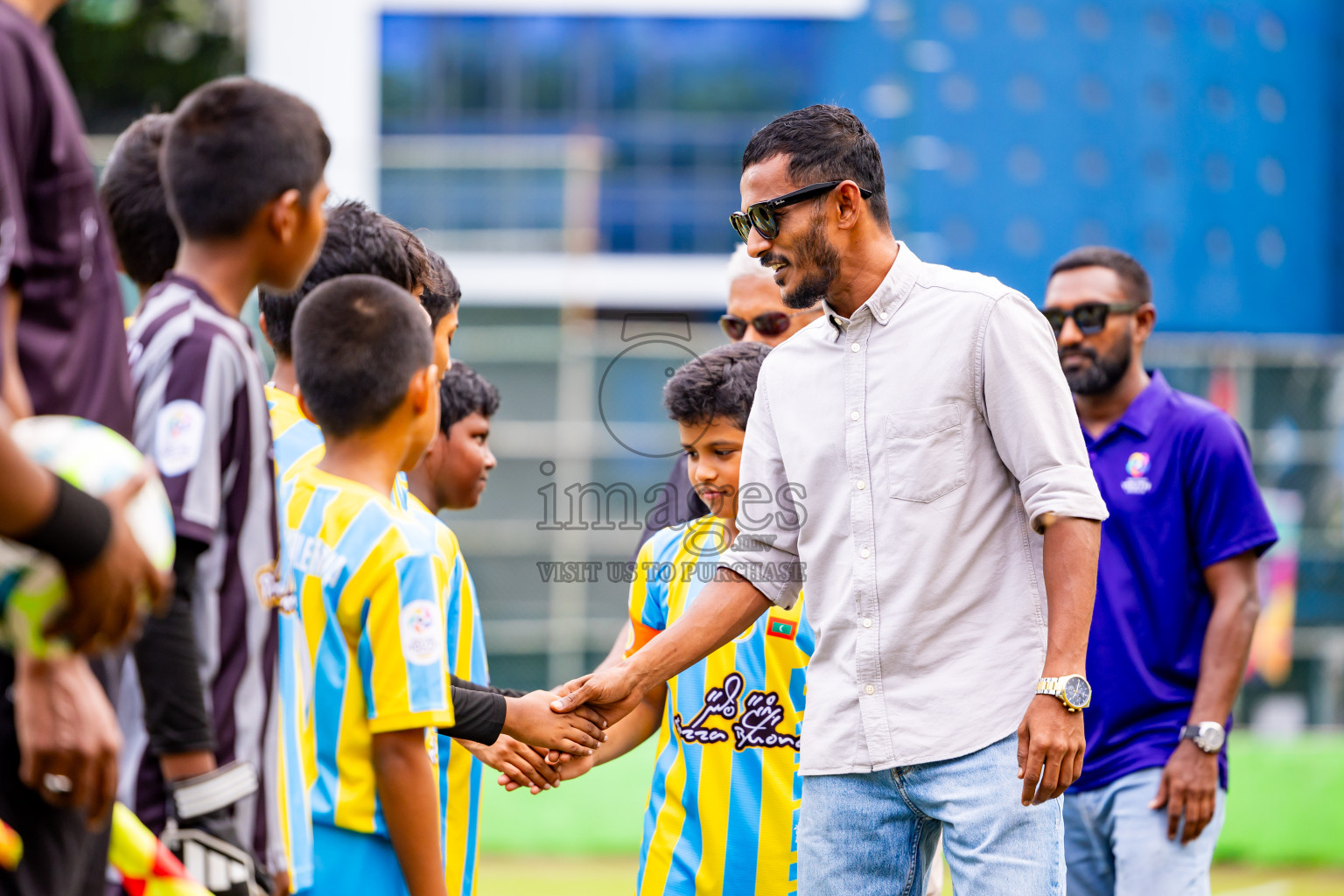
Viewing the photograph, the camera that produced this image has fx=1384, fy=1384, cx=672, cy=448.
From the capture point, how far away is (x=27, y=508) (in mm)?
1659

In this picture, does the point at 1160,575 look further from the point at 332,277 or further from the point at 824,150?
the point at 332,277

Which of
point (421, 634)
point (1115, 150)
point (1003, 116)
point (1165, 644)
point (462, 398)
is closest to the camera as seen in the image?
point (421, 634)

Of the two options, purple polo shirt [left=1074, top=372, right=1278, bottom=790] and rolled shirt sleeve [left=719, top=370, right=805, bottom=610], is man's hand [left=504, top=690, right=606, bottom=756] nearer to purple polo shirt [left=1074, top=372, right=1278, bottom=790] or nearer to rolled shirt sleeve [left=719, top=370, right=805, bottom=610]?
rolled shirt sleeve [left=719, top=370, right=805, bottom=610]

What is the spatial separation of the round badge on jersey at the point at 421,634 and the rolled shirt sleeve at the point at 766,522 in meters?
0.96

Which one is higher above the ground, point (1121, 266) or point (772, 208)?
point (772, 208)

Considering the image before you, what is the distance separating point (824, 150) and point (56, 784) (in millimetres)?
2204

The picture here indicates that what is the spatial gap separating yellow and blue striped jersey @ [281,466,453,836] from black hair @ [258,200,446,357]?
853 millimetres

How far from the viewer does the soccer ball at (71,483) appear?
5.67 ft

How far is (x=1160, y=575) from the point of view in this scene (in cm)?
443

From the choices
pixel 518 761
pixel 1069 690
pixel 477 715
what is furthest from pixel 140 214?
pixel 1069 690

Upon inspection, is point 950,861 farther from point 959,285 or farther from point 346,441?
point 346,441

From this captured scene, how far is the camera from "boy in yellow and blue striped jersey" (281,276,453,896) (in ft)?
8.64

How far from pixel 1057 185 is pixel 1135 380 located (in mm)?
41386

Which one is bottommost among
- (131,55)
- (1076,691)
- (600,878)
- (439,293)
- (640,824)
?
(600,878)
